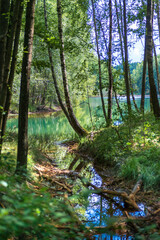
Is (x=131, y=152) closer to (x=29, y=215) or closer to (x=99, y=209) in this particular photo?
(x=99, y=209)

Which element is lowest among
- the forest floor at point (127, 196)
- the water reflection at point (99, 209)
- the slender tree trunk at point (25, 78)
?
the water reflection at point (99, 209)

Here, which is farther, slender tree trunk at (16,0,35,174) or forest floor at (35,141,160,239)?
slender tree trunk at (16,0,35,174)

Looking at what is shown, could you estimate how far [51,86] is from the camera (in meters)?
27.2

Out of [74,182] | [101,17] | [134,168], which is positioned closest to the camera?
[134,168]

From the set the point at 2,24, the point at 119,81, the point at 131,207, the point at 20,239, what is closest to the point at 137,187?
the point at 131,207

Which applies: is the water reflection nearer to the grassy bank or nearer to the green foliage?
the grassy bank

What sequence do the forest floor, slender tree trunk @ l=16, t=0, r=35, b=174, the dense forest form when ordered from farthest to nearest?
slender tree trunk @ l=16, t=0, r=35, b=174
the forest floor
the dense forest

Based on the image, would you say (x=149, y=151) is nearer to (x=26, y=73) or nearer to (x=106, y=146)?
(x=106, y=146)

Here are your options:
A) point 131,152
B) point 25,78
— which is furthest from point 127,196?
point 25,78

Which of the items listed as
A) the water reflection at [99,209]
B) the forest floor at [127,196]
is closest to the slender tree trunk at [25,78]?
the forest floor at [127,196]

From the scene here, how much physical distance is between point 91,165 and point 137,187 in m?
3.14

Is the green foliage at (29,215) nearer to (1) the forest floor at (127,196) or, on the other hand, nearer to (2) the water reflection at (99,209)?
(1) the forest floor at (127,196)

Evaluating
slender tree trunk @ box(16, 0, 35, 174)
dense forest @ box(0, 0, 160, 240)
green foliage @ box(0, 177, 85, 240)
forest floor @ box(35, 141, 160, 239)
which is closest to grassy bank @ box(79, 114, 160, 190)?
dense forest @ box(0, 0, 160, 240)

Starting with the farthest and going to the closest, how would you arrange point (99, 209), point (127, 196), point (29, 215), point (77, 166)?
point (77, 166)
point (99, 209)
point (127, 196)
point (29, 215)
